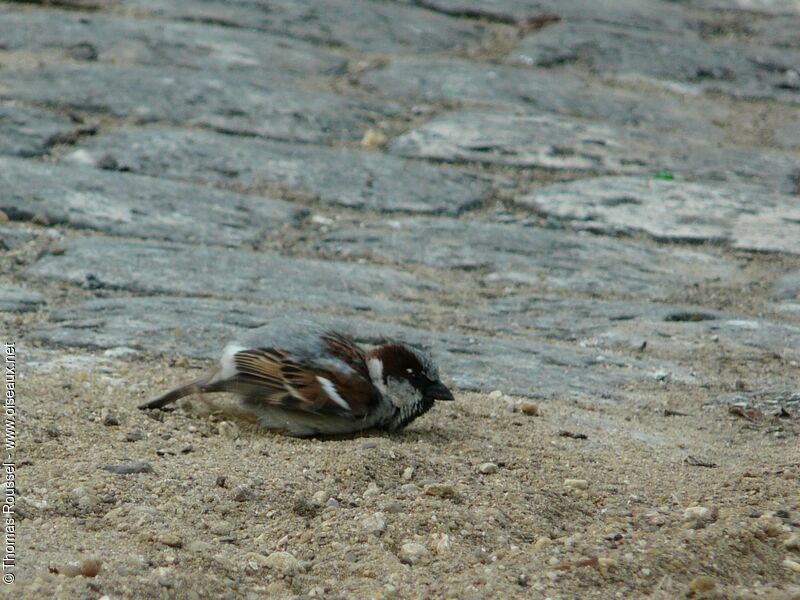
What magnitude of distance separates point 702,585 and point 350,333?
2.05 meters

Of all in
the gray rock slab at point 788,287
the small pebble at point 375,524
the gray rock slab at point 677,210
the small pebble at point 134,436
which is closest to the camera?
the small pebble at point 375,524

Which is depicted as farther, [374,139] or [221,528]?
[374,139]

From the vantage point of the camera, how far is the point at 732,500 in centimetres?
309

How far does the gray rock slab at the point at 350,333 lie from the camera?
161 inches

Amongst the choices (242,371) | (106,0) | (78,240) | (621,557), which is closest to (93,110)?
(78,240)

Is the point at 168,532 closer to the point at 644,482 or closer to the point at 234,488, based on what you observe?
the point at 234,488

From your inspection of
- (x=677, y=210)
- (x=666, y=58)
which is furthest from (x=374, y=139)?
(x=666, y=58)

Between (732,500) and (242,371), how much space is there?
4.94ft

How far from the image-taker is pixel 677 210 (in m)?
5.66

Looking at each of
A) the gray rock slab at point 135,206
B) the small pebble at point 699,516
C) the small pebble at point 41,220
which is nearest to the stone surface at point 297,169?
the gray rock slab at point 135,206

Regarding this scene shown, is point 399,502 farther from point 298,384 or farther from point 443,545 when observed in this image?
point 298,384

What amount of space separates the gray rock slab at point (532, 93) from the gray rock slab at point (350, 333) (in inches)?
101

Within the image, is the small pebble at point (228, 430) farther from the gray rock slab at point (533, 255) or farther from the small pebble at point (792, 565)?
the small pebble at point (792, 565)

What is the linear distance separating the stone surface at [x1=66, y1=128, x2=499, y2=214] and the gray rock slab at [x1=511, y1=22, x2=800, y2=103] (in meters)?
2.02
